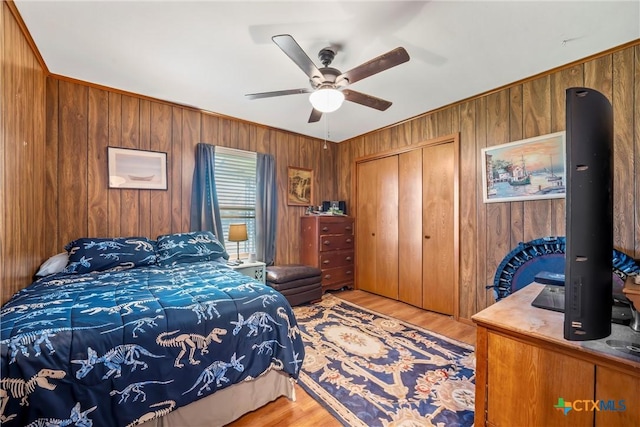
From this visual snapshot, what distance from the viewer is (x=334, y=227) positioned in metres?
4.08

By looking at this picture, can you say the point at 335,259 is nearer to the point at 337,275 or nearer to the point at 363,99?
the point at 337,275

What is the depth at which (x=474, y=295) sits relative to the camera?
9.44 ft

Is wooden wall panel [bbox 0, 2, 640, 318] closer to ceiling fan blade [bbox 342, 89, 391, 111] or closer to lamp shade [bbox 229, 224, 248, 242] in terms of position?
lamp shade [bbox 229, 224, 248, 242]

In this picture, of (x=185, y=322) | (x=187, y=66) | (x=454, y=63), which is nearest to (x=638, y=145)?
(x=454, y=63)

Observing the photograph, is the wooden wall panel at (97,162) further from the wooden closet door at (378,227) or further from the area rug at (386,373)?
the wooden closet door at (378,227)

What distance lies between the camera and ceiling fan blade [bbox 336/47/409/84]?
1597 mm

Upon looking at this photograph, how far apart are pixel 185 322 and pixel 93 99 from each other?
Answer: 2.72 m

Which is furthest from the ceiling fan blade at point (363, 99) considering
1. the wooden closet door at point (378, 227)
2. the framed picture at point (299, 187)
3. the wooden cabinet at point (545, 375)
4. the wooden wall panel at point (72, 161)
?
the wooden wall panel at point (72, 161)

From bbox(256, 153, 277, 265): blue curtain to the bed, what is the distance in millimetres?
1662

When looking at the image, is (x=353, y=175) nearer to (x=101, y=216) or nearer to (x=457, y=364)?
(x=457, y=364)

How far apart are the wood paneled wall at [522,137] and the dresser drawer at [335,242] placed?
5.71ft

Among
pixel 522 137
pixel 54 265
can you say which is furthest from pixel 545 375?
pixel 54 265

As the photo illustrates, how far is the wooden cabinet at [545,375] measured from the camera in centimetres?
89

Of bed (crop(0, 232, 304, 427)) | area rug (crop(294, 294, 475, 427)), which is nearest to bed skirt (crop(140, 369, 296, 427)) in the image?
bed (crop(0, 232, 304, 427))
